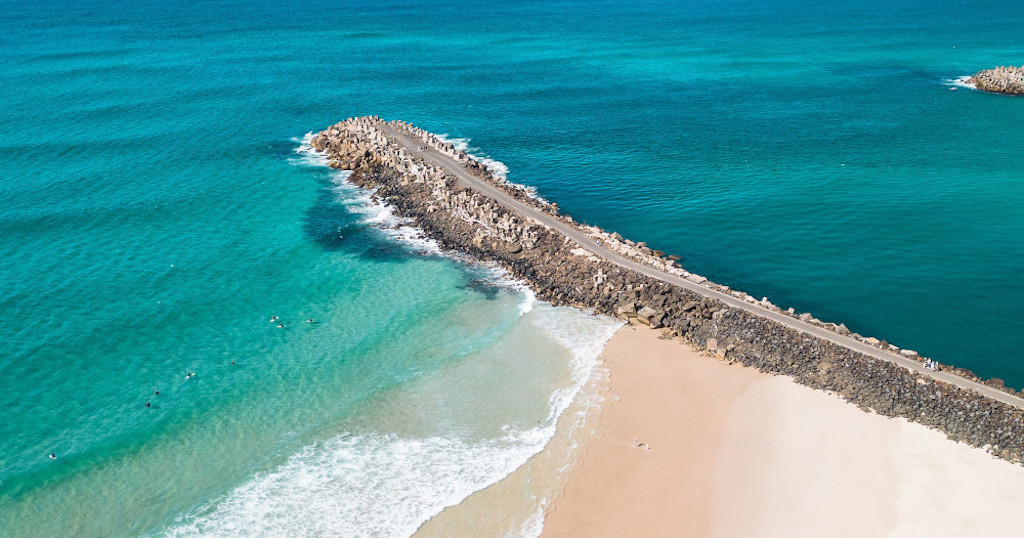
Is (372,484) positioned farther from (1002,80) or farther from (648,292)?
(1002,80)

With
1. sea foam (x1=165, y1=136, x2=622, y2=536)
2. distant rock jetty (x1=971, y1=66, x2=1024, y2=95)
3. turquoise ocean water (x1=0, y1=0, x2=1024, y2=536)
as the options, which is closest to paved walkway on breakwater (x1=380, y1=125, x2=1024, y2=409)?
turquoise ocean water (x1=0, y1=0, x2=1024, y2=536)

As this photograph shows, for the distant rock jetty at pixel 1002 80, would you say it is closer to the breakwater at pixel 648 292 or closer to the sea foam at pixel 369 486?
the breakwater at pixel 648 292

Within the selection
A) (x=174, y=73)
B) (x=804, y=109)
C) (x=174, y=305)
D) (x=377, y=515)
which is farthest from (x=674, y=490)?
(x=174, y=73)

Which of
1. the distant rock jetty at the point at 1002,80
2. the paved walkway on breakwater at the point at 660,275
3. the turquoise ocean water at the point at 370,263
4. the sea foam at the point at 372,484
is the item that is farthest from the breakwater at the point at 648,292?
the distant rock jetty at the point at 1002,80

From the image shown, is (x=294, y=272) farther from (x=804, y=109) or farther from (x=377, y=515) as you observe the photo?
(x=804, y=109)

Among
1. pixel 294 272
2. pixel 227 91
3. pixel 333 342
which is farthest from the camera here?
pixel 227 91
